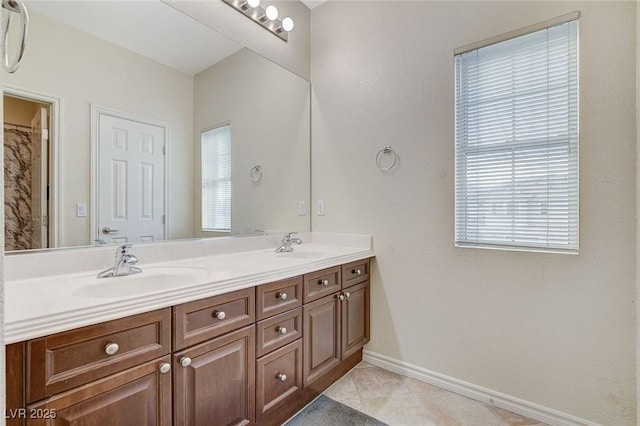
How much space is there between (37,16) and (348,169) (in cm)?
177

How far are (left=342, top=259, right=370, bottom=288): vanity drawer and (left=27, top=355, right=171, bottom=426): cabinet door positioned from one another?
1.12m

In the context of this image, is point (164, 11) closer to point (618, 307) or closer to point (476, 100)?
point (476, 100)

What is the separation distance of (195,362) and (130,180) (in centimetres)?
93

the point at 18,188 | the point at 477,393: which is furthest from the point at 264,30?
the point at 477,393

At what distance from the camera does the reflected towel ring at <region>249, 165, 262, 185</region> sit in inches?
85.4

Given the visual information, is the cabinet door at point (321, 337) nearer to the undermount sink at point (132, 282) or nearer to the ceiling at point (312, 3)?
the undermount sink at point (132, 282)

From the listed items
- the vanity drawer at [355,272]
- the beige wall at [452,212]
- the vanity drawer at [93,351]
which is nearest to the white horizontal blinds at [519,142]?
the beige wall at [452,212]

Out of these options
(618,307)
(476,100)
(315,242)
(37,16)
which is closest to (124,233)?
(37,16)

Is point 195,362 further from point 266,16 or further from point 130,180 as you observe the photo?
point 266,16

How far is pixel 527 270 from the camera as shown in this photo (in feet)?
5.44

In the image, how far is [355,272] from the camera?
2062 millimetres

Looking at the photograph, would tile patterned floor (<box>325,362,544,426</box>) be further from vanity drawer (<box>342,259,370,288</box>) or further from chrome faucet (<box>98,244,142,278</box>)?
chrome faucet (<box>98,244,142,278</box>)

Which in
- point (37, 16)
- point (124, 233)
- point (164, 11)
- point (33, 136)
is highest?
point (164, 11)

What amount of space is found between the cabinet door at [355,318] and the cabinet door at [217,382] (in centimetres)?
75
